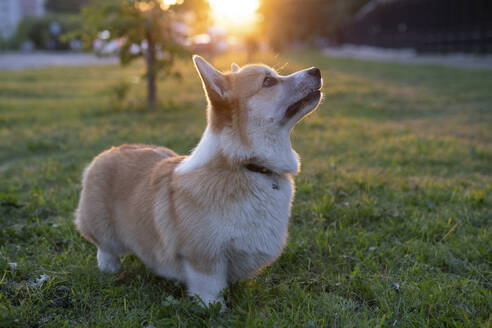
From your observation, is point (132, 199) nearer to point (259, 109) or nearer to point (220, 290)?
point (220, 290)

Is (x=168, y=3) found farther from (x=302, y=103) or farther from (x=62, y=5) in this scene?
(x=62, y=5)

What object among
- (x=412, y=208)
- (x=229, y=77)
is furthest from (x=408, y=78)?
(x=229, y=77)

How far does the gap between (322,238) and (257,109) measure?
1474 millimetres

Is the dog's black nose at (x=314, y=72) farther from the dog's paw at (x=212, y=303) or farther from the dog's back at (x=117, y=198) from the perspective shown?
the dog's paw at (x=212, y=303)

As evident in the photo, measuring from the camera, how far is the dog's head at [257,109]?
2.89m

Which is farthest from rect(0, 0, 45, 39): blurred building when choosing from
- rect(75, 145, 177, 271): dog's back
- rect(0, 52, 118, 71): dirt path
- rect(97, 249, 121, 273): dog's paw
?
rect(97, 249, 121, 273): dog's paw

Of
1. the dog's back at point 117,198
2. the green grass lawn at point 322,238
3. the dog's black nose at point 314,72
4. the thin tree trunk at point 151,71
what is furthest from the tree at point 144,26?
the dog's black nose at point 314,72

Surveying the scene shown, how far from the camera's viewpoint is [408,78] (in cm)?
1681

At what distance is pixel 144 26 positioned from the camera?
9.24 metres

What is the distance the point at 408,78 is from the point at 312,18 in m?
37.0

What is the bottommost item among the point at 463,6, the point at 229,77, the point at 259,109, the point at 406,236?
the point at 406,236

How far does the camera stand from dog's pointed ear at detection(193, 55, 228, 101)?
2.84 m

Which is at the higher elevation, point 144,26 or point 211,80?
point 144,26

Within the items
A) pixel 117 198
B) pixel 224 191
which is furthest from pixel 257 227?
pixel 117 198
